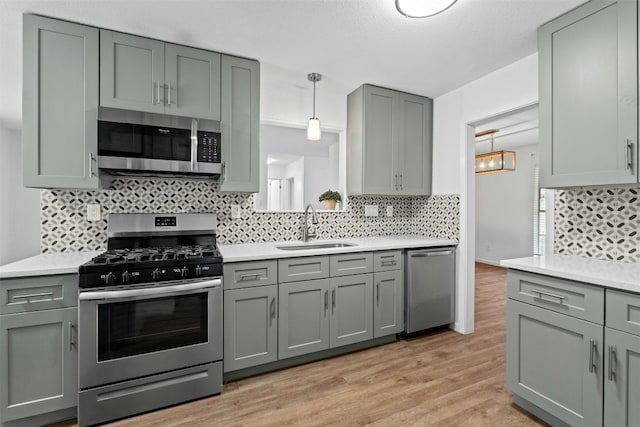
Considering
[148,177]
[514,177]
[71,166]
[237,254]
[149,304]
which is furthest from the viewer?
[514,177]

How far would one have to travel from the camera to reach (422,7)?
1.75 m

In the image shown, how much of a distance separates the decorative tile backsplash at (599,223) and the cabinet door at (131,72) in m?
3.02

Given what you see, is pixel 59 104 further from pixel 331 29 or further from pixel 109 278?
pixel 331 29

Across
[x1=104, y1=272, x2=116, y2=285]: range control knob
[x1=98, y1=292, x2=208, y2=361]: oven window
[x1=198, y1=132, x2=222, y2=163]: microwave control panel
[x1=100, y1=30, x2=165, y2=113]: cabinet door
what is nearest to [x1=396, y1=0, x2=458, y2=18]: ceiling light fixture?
[x1=198, y1=132, x2=222, y2=163]: microwave control panel

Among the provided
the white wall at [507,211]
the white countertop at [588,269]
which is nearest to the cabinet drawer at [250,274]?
the white countertop at [588,269]

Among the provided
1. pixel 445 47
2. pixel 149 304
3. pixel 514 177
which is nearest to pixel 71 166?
pixel 149 304

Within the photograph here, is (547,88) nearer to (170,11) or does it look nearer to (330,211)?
(330,211)

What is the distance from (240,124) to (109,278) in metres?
1.41

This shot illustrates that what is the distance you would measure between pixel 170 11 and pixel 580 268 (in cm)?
284

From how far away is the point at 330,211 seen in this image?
10.6 ft

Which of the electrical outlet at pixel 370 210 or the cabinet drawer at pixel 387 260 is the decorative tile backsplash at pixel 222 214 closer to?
the electrical outlet at pixel 370 210

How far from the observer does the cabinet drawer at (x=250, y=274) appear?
7.07 ft

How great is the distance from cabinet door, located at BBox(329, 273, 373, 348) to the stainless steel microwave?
1.37 m

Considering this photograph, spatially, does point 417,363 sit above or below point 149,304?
below
